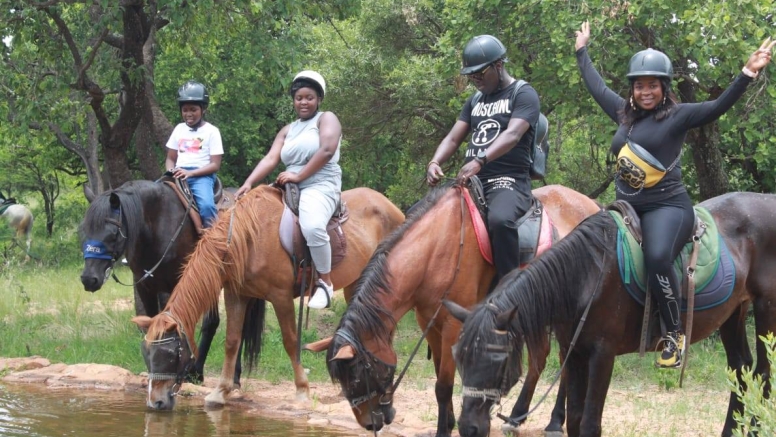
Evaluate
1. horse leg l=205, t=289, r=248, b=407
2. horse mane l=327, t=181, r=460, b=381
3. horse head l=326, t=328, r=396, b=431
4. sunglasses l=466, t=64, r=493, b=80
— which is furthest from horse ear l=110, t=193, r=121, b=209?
sunglasses l=466, t=64, r=493, b=80

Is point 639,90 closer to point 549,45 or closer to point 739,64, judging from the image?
point 739,64

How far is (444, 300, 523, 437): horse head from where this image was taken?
4844 millimetres

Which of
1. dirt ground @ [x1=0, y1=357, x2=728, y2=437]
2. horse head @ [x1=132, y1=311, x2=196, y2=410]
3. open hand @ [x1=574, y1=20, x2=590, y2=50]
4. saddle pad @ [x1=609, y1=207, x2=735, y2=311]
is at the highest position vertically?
open hand @ [x1=574, y1=20, x2=590, y2=50]

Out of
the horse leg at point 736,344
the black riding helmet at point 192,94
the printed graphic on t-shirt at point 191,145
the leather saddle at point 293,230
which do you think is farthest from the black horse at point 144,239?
the horse leg at point 736,344

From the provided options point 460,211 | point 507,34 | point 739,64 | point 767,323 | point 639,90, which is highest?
point 507,34

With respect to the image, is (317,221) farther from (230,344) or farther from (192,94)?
(192,94)

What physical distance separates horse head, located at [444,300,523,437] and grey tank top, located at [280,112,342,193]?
3349 mm

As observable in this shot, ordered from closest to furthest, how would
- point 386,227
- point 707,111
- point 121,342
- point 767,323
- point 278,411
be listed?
1. point 707,111
2. point 767,323
3. point 278,411
4. point 386,227
5. point 121,342

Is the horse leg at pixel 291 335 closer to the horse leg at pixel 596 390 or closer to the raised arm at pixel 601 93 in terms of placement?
the horse leg at pixel 596 390

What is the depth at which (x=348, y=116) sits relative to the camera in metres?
16.8

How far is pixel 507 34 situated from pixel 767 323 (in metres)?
6.51

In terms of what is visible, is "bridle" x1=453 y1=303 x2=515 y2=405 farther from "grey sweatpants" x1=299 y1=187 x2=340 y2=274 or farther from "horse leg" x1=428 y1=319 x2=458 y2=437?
"grey sweatpants" x1=299 y1=187 x2=340 y2=274

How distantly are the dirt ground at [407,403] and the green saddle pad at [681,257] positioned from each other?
56.6 inches

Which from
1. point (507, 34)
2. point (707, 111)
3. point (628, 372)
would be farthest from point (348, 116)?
point (707, 111)
